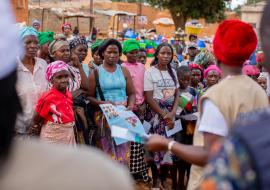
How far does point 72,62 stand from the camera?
6.53m

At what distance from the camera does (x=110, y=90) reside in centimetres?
629

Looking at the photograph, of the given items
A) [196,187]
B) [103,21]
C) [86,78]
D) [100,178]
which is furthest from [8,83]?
[103,21]

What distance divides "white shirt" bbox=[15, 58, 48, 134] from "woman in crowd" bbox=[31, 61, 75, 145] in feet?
0.27

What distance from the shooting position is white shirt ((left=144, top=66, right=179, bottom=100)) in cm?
661

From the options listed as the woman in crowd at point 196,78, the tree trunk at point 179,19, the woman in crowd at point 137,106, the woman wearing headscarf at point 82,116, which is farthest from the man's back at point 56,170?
the tree trunk at point 179,19

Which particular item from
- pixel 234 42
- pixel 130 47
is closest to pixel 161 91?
pixel 130 47

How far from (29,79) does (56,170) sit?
14.0ft

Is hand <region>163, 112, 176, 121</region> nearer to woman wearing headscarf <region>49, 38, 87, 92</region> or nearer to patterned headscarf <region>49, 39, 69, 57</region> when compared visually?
woman wearing headscarf <region>49, 38, 87, 92</region>

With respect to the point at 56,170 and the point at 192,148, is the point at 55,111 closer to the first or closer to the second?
the point at 192,148

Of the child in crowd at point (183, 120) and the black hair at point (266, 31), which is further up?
the black hair at point (266, 31)

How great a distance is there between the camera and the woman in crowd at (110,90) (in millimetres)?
6254

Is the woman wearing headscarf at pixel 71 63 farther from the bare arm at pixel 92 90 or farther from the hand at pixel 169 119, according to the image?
the hand at pixel 169 119

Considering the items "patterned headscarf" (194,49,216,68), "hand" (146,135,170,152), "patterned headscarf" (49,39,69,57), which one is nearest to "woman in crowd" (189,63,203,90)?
"patterned headscarf" (194,49,216,68)

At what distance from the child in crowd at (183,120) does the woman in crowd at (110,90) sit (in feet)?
2.24
